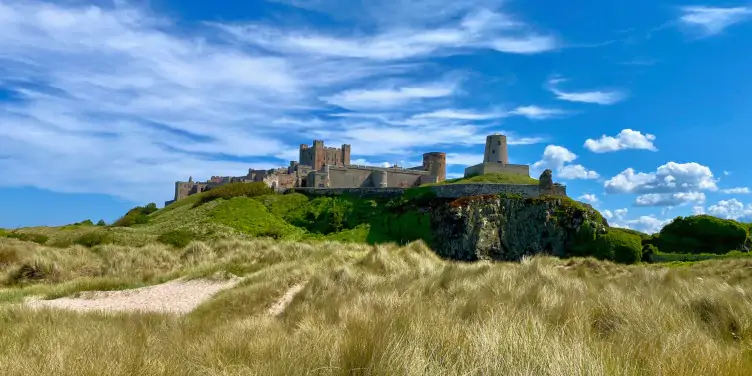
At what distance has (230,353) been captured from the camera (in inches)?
161

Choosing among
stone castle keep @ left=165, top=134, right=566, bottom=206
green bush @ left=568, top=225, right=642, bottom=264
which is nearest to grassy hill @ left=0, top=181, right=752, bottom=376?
green bush @ left=568, top=225, right=642, bottom=264

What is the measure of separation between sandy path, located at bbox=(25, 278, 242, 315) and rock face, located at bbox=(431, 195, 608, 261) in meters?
24.0

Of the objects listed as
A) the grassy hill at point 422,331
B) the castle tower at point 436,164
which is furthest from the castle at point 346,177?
the grassy hill at point 422,331

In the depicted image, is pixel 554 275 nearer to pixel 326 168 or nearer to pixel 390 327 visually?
pixel 390 327

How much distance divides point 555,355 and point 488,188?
133ft

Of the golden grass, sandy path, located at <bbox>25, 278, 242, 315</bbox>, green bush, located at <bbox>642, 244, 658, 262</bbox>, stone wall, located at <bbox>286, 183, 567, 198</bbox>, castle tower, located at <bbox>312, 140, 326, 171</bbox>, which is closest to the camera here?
the golden grass

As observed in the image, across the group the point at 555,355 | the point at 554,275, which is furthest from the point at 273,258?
the point at 555,355

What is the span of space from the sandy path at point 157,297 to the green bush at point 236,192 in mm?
39551

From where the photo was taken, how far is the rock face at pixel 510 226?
36594 mm

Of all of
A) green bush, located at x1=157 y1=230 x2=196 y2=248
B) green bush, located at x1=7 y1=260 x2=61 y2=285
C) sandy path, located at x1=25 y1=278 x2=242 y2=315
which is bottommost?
sandy path, located at x1=25 y1=278 x2=242 y2=315

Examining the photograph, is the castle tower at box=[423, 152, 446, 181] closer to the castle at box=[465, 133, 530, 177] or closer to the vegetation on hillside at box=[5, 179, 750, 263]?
the castle at box=[465, 133, 530, 177]

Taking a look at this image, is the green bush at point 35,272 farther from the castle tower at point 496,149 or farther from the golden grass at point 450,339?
the castle tower at point 496,149

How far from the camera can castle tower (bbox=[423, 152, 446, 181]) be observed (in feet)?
253

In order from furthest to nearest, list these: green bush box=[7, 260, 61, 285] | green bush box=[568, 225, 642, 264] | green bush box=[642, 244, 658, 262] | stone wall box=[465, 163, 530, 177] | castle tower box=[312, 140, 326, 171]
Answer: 1. castle tower box=[312, 140, 326, 171]
2. stone wall box=[465, 163, 530, 177]
3. green bush box=[568, 225, 642, 264]
4. green bush box=[642, 244, 658, 262]
5. green bush box=[7, 260, 61, 285]
